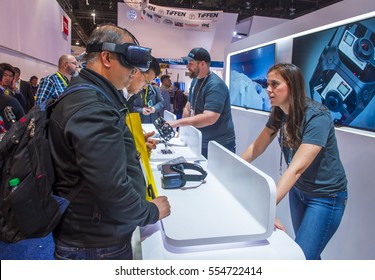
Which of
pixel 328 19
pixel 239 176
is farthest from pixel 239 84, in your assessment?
pixel 239 176

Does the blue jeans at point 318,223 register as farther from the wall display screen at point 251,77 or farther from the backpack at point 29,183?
the wall display screen at point 251,77

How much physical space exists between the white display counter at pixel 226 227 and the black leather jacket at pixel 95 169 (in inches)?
4.8

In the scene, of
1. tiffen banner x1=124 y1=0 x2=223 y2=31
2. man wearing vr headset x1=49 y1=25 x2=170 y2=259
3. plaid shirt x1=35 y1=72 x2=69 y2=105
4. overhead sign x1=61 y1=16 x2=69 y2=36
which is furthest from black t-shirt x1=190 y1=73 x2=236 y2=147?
overhead sign x1=61 y1=16 x2=69 y2=36

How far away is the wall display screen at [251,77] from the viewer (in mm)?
4000

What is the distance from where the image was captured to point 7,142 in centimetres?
90

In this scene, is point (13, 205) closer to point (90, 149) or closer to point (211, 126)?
point (90, 149)

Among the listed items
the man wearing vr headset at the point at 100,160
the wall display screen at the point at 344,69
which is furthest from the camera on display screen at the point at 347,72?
the man wearing vr headset at the point at 100,160

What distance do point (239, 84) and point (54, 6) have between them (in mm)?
5780

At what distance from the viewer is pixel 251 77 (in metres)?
4.55

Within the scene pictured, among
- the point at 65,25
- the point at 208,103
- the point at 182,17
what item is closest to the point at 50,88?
the point at 208,103

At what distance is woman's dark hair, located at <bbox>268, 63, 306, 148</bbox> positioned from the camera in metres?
1.47

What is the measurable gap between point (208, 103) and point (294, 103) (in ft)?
3.47

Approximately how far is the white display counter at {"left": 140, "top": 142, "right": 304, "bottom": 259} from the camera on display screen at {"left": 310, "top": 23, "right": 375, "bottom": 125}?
61.0 inches

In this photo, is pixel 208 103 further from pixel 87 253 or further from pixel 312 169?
pixel 87 253
